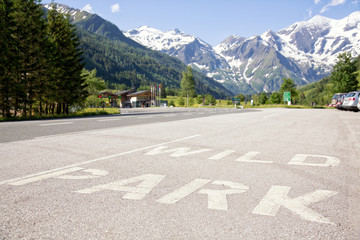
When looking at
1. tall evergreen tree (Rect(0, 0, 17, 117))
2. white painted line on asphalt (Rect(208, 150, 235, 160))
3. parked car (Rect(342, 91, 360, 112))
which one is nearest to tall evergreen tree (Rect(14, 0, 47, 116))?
tall evergreen tree (Rect(0, 0, 17, 117))

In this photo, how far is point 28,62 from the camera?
74.1 ft

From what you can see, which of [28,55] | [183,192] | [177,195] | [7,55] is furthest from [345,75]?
[177,195]

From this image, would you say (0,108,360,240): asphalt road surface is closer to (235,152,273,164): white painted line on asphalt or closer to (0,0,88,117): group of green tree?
(235,152,273,164): white painted line on asphalt

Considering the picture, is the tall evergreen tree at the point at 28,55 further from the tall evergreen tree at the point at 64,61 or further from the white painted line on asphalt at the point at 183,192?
the white painted line on asphalt at the point at 183,192

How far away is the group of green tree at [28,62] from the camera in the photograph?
21.3 metres

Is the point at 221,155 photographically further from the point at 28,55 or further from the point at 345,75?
the point at 345,75

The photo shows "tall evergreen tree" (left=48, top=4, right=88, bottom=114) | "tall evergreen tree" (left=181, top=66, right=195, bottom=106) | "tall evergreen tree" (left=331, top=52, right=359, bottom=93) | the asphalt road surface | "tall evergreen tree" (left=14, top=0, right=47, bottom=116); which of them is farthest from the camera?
"tall evergreen tree" (left=181, top=66, right=195, bottom=106)

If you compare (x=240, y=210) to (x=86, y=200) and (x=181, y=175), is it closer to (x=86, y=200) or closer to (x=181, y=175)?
(x=181, y=175)

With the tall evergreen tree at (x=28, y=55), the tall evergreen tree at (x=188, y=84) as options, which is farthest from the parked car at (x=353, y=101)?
the tall evergreen tree at (x=188, y=84)

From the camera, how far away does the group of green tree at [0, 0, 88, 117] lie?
21.3m

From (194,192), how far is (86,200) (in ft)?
4.01

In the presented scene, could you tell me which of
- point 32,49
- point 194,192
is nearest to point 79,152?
point 194,192

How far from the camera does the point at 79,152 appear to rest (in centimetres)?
561

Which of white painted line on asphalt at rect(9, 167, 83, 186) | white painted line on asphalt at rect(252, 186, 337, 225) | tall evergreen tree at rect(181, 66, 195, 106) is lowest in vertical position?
white painted line on asphalt at rect(252, 186, 337, 225)
